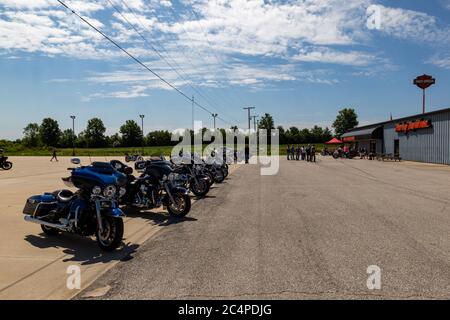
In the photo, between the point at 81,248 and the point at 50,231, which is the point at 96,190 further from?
the point at 50,231

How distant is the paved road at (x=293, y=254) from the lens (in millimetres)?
4480

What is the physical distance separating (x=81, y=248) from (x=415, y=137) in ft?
118

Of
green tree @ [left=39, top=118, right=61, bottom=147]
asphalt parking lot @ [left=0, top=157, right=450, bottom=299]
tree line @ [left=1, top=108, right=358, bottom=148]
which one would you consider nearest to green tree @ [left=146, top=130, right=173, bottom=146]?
tree line @ [left=1, top=108, right=358, bottom=148]

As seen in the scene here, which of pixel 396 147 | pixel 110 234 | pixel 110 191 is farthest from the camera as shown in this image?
pixel 396 147

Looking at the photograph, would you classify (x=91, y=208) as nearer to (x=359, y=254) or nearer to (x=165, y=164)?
(x=165, y=164)

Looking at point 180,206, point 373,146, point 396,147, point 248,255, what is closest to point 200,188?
point 180,206

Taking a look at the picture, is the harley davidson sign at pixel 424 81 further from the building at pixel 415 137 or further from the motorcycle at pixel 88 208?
the motorcycle at pixel 88 208

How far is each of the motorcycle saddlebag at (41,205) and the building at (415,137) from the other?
30.8 m

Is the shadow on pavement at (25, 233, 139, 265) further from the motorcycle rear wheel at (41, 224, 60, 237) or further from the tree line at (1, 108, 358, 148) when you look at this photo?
the tree line at (1, 108, 358, 148)

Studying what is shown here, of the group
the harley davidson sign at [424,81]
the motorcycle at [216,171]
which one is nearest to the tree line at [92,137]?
the harley davidson sign at [424,81]

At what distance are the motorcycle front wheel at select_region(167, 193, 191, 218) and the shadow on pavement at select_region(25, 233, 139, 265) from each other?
2589 mm

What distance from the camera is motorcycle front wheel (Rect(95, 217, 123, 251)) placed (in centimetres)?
599

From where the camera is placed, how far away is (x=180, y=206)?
364 inches
